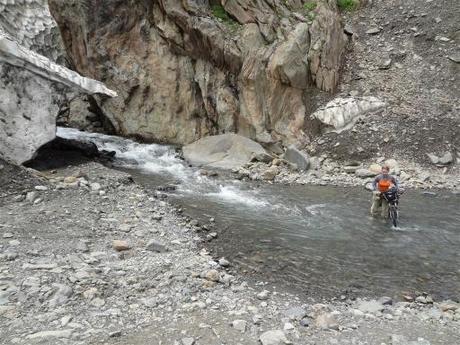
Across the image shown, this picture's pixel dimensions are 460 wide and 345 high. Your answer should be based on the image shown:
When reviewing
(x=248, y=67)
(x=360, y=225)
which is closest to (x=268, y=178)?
(x=360, y=225)

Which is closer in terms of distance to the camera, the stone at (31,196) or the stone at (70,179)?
the stone at (31,196)

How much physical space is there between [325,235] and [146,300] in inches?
240

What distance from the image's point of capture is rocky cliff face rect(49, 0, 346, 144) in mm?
21625

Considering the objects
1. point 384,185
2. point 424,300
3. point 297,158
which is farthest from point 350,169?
point 424,300

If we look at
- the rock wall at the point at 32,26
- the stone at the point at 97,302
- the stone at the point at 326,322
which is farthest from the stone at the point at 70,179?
the stone at the point at 326,322

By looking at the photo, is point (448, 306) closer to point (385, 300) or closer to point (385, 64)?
point (385, 300)

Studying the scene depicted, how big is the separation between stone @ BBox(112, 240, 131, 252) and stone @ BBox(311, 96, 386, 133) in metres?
13.3

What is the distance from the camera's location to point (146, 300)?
7531 mm

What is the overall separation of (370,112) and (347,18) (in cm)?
825

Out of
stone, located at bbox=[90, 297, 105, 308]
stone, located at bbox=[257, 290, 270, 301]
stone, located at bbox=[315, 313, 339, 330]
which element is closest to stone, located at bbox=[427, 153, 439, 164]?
stone, located at bbox=[257, 290, 270, 301]

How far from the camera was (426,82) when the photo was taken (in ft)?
69.9

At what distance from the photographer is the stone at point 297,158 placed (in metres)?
18.7

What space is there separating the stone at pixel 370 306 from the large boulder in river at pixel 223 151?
1094cm

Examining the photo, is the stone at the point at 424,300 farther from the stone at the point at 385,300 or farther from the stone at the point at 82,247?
the stone at the point at 82,247
